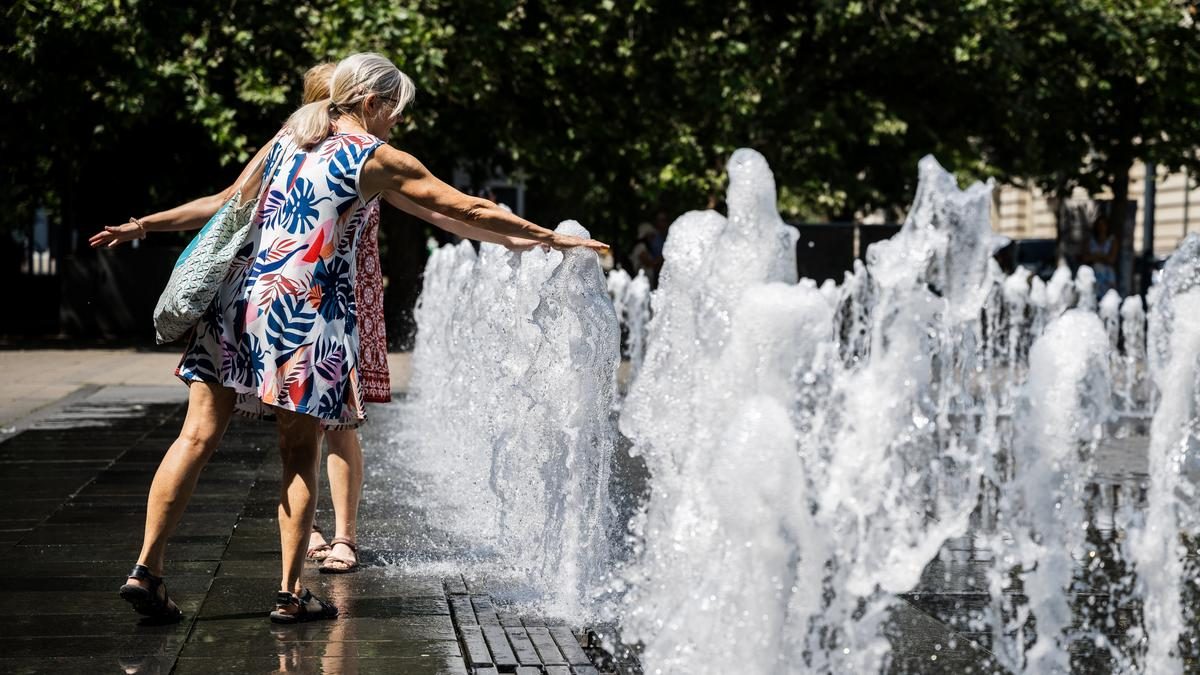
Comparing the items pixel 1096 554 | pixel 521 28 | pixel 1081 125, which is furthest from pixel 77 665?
pixel 1081 125

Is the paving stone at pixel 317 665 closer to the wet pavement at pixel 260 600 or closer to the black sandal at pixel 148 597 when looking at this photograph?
the wet pavement at pixel 260 600

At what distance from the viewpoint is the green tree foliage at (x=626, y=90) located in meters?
19.4

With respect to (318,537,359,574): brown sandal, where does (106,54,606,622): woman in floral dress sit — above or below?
above

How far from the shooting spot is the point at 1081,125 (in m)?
24.5

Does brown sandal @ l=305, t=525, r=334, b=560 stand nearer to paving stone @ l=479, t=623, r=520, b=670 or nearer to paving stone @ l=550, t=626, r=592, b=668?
paving stone @ l=479, t=623, r=520, b=670

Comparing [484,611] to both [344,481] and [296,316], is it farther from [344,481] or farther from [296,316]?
[296,316]

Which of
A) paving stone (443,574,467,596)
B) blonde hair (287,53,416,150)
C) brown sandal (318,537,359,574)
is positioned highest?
blonde hair (287,53,416,150)

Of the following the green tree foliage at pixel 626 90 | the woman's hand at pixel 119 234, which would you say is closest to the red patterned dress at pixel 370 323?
the woman's hand at pixel 119 234

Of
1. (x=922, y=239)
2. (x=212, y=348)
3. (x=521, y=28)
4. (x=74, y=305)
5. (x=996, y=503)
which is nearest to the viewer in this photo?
(x=212, y=348)

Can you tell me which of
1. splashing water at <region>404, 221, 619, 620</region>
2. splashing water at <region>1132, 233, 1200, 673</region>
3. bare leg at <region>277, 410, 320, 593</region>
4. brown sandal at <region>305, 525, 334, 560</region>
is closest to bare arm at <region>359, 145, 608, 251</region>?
splashing water at <region>404, 221, 619, 620</region>

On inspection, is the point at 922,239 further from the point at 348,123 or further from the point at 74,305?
the point at 74,305

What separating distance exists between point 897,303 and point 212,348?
2158mm

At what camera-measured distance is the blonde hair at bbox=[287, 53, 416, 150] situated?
16.4 ft

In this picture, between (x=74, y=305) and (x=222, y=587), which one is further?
(x=74, y=305)
